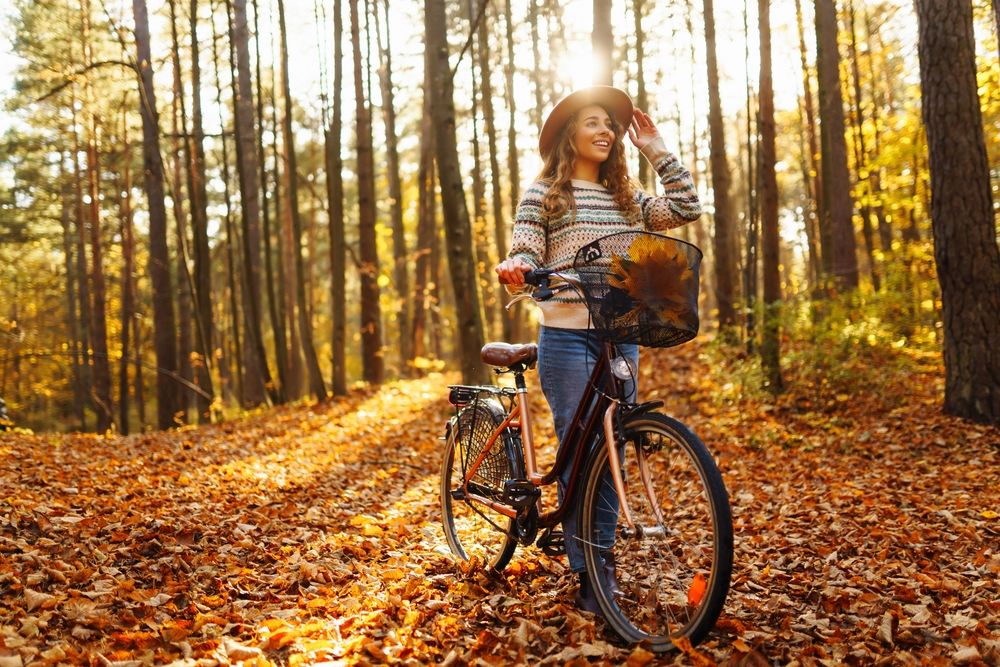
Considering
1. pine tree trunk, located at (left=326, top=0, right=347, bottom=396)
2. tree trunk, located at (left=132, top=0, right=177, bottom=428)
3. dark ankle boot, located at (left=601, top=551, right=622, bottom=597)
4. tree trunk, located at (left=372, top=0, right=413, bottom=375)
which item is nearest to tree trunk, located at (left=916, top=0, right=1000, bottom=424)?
dark ankle boot, located at (left=601, top=551, right=622, bottom=597)

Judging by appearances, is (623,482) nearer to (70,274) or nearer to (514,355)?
(514,355)

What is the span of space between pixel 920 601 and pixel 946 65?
578cm

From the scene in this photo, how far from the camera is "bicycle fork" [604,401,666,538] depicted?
10.2 ft

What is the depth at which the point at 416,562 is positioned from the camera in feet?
15.8

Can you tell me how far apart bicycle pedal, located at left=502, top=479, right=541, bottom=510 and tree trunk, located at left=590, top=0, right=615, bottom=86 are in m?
8.90

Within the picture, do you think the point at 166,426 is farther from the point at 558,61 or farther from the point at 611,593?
the point at 611,593

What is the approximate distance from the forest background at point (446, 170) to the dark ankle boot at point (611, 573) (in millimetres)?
5268

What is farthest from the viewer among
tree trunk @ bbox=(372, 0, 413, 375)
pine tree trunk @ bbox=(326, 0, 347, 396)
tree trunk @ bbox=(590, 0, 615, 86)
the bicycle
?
tree trunk @ bbox=(372, 0, 413, 375)

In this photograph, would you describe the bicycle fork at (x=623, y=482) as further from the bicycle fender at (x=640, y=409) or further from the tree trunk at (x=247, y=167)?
the tree trunk at (x=247, y=167)

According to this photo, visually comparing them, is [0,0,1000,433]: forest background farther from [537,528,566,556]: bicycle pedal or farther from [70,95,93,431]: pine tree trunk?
[537,528,566,556]: bicycle pedal

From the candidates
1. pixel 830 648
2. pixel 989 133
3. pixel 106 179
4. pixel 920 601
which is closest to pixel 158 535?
pixel 830 648

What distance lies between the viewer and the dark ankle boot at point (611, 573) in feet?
11.1

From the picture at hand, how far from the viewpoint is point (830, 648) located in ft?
10.2

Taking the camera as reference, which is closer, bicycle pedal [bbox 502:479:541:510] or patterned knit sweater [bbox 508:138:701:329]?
patterned knit sweater [bbox 508:138:701:329]
